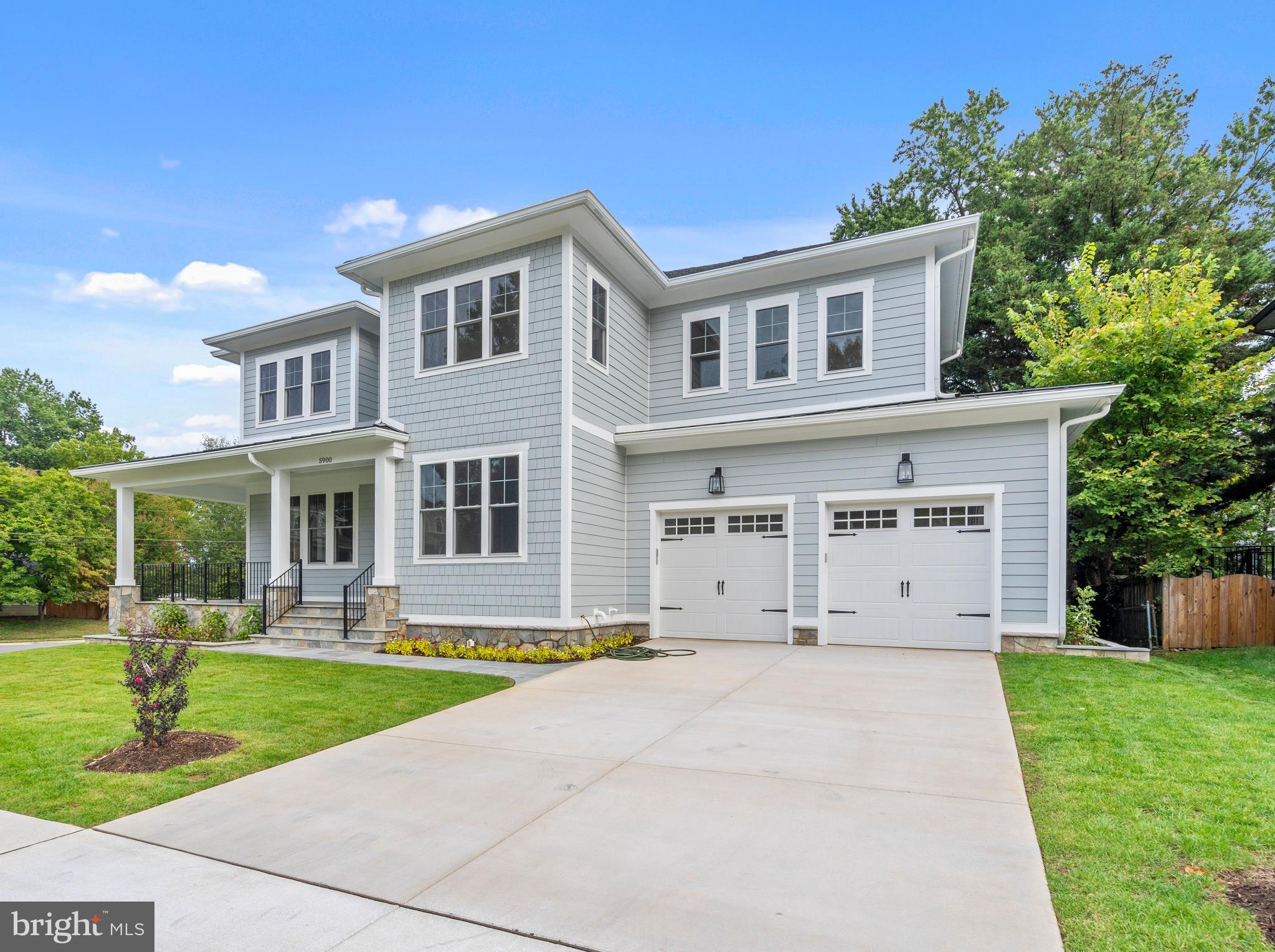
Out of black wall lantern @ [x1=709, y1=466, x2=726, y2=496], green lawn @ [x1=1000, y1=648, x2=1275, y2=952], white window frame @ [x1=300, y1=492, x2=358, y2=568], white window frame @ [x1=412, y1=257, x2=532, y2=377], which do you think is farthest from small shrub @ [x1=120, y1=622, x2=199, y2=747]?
white window frame @ [x1=300, y1=492, x2=358, y2=568]

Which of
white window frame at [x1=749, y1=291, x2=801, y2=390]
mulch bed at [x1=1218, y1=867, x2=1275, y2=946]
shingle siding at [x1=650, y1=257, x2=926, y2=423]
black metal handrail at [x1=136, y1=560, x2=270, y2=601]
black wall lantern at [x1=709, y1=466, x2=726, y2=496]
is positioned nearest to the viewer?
mulch bed at [x1=1218, y1=867, x2=1275, y2=946]

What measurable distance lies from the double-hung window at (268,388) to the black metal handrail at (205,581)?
3.00m

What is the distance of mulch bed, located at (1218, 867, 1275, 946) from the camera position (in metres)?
2.46

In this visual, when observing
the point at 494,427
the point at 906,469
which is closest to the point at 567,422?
the point at 494,427

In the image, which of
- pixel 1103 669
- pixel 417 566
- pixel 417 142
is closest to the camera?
pixel 1103 669

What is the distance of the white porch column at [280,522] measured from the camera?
1184 cm

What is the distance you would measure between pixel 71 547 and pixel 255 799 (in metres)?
23.4

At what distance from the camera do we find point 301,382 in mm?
13828

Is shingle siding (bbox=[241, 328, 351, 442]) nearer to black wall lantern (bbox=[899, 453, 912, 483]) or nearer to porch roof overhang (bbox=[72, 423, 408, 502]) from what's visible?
porch roof overhang (bbox=[72, 423, 408, 502])

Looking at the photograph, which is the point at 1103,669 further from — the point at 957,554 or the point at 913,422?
the point at 913,422

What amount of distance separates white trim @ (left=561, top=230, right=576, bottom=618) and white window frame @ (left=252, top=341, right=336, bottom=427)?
6022 millimetres

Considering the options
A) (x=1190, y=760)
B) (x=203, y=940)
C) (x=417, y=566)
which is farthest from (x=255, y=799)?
(x=417, y=566)

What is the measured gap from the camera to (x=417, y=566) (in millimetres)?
10641

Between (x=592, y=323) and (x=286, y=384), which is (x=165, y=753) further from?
(x=286, y=384)
